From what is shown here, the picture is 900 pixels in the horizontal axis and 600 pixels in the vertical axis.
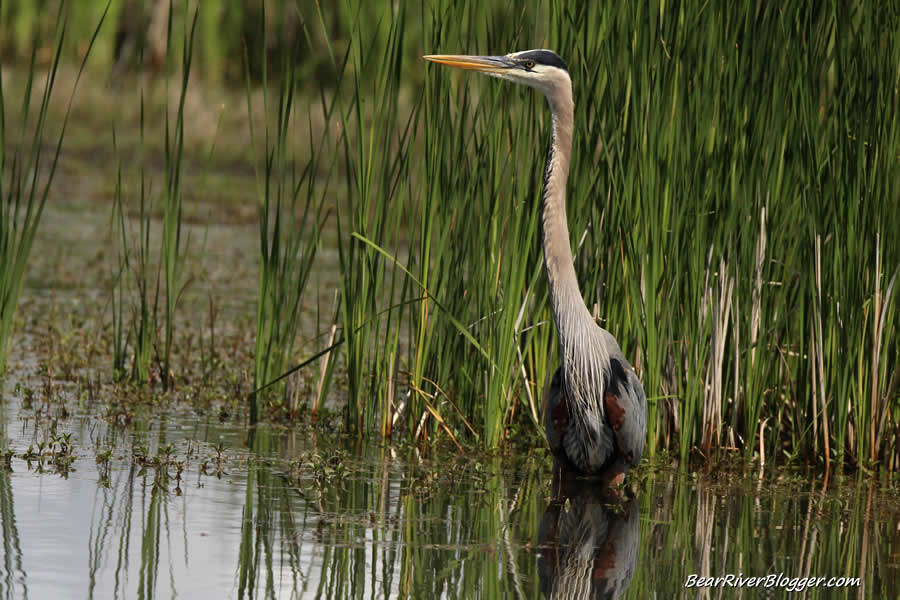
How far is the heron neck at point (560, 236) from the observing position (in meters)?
5.17

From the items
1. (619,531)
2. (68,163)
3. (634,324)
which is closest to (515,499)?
(619,531)

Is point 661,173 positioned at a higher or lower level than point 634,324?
higher

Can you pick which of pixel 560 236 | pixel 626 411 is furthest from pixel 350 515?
pixel 560 236

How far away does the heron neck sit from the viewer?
5.17 m

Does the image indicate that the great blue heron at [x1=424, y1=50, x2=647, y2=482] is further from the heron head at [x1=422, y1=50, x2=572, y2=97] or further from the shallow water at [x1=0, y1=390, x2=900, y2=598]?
the shallow water at [x1=0, y1=390, x2=900, y2=598]

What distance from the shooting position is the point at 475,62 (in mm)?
5152

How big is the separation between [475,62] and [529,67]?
0.76 ft

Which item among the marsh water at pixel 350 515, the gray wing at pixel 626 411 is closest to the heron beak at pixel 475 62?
the gray wing at pixel 626 411

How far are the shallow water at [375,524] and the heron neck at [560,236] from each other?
73cm

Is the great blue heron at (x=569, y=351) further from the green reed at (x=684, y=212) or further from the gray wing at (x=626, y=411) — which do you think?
the green reed at (x=684, y=212)

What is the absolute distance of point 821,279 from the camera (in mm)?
5664

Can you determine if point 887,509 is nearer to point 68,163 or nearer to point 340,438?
point 340,438

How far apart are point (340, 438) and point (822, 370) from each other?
216cm

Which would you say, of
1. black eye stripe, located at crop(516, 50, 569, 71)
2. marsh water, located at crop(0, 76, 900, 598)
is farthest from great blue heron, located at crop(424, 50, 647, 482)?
marsh water, located at crop(0, 76, 900, 598)
